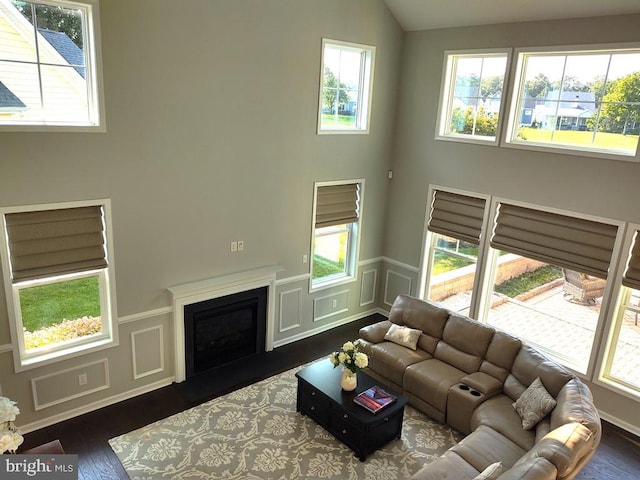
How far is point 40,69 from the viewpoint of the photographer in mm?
4234

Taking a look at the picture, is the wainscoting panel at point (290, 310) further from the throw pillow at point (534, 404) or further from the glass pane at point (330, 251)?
the throw pillow at point (534, 404)

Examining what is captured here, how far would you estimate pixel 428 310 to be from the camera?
5.89m

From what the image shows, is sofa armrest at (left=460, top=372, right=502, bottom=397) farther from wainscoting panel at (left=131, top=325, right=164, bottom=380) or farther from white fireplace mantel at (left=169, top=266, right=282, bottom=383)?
wainscoting panel at (left=131, top=325, right=164, bottom=380)

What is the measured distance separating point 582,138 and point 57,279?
18.6 feet

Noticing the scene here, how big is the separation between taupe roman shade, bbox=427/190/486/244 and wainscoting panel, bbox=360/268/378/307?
1.23 m

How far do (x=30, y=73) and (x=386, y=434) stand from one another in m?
4.67

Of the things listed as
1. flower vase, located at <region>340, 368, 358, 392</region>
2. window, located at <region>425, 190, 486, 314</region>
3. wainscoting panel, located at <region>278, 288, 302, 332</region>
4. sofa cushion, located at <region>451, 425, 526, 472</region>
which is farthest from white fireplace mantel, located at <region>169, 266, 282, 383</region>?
sofa cushion, located at <region>451, 425, 526, 472</region>

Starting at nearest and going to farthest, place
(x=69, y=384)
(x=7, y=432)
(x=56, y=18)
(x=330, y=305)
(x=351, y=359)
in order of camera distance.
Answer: (x=7, y=432) → (x=56, y=18) → (x=351, y=359) → (x=69, y=384) → (x=330, y=305)

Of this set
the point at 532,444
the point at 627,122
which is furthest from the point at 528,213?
the point at 532,444

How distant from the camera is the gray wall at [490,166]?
5.06 meters

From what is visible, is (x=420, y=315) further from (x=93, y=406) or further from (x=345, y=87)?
(x=93, y=406)

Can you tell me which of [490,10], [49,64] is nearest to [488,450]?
[490,10]

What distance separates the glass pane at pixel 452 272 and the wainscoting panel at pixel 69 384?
4459 mm

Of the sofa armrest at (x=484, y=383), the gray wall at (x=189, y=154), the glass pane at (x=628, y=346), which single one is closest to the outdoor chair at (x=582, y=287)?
the glass pane at (x=628, y=346)
